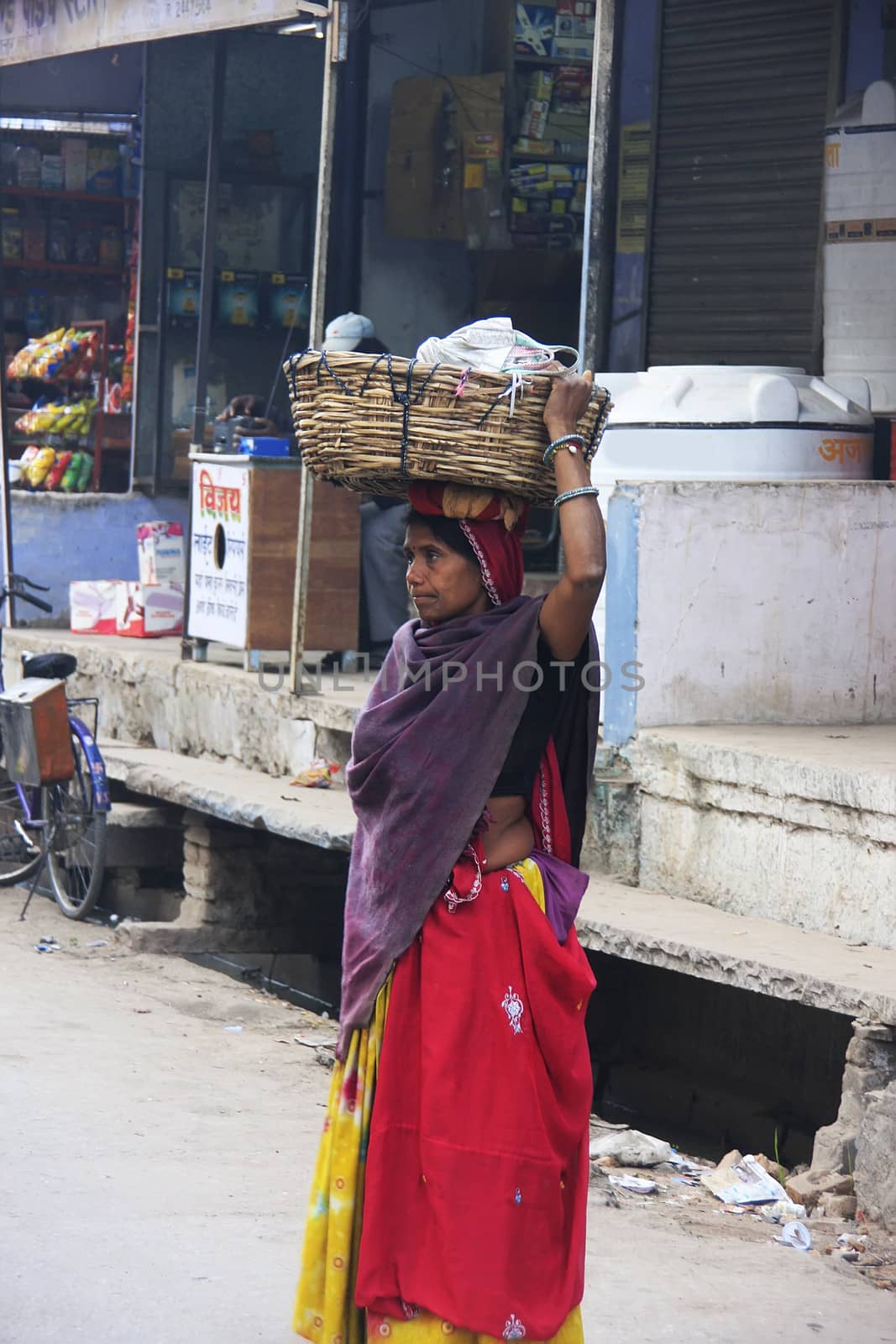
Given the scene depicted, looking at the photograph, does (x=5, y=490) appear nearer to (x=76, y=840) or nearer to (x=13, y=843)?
(x=13, y=843)

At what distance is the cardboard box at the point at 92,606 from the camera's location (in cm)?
991

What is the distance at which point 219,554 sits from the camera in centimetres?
833

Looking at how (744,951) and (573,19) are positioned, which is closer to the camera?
(744,951)

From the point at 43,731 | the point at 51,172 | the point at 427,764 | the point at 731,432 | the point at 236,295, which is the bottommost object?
the point at 43,731

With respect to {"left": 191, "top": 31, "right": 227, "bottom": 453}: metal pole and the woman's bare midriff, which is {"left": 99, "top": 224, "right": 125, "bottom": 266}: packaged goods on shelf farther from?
the woman's bare midriff

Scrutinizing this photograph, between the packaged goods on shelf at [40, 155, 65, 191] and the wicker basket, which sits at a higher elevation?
the packaged goods on shelf at [40, 155, 65, 191]

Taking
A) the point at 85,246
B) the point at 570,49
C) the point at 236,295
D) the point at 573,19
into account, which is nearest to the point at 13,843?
the point at 236,295

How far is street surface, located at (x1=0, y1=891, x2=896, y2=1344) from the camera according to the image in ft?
11.4

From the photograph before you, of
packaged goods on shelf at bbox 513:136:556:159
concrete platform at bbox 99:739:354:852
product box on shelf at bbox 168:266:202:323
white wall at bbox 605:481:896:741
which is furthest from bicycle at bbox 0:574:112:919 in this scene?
packaged goods on shelf at bbox 513:136:556:159

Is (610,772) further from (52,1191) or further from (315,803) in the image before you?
(52,1191)

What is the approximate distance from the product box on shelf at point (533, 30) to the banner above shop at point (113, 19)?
1580mm

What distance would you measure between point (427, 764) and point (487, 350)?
666mm

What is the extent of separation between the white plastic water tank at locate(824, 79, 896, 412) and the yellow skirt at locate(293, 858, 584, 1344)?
4288mm

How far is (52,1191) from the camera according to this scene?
4125 millimetres
